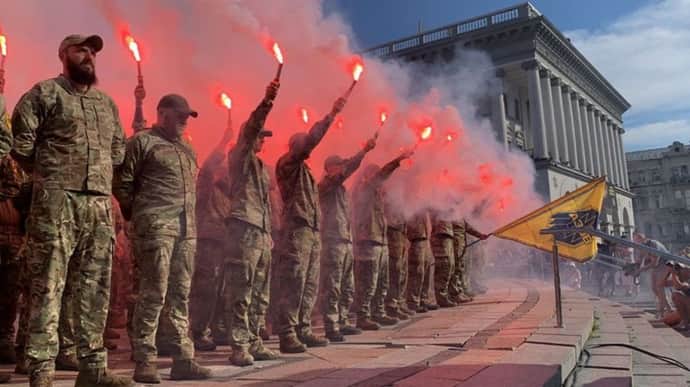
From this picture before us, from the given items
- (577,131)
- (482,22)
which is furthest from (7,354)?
(577,131)

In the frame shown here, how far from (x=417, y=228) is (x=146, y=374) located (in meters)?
6.08

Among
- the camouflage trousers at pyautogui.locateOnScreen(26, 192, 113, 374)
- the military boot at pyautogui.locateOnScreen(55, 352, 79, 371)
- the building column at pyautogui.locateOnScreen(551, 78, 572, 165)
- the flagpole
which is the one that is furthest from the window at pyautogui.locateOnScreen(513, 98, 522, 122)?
the camouflage trousers at pyautogui.locateOnScreen(26, 192, 113, 374)

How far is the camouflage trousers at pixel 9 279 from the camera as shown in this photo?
4.45 m

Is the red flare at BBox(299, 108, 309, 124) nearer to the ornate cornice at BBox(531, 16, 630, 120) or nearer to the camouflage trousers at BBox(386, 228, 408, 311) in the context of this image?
the camouflage trousers at BBox(386, 228, 408, 311)

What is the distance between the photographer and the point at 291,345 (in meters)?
5.02

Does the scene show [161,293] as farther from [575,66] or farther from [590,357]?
[575,66]

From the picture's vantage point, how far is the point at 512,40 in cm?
3466

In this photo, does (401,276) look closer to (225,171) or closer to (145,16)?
(225,171)

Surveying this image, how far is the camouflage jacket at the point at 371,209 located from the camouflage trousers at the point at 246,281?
2.58m

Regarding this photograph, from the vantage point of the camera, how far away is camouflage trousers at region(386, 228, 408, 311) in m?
8.27

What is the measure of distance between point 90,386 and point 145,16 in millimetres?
6267

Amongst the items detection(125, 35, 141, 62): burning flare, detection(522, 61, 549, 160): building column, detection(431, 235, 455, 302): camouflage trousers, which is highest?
detection(522, 61, 549, 160): building column

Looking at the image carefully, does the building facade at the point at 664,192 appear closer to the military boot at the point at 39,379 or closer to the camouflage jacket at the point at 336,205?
the camouflage jacket at the point at 336,205

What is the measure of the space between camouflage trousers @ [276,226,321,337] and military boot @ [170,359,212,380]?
1.41 metres
